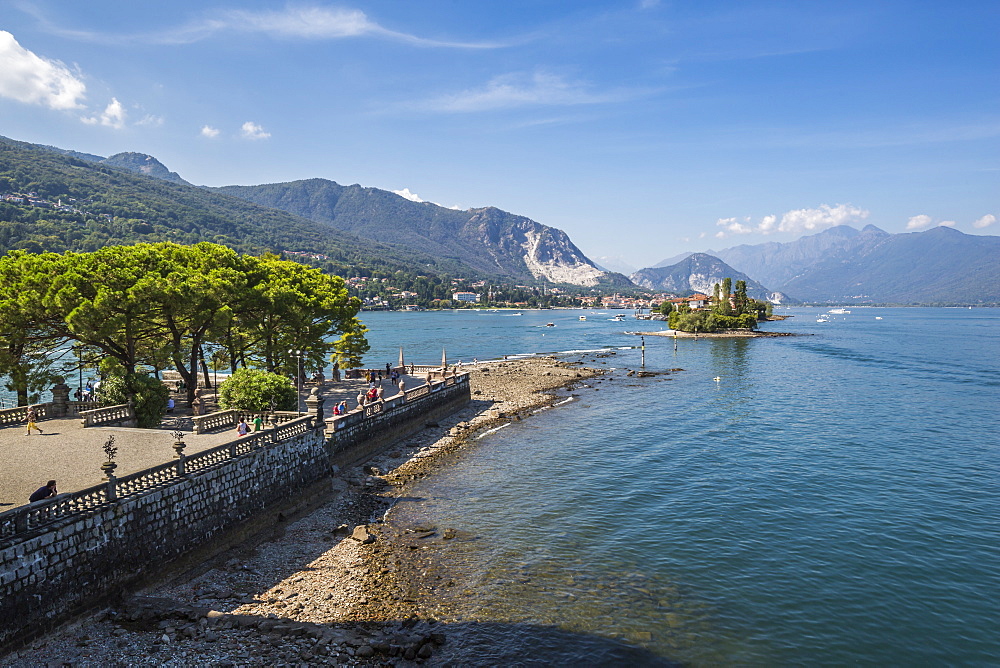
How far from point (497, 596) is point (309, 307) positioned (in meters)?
27.6

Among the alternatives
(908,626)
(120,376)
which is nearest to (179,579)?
(120,376)

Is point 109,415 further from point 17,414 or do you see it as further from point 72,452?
point 72,452

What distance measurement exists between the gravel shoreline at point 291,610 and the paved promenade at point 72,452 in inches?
160

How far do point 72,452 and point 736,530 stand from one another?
2573 centimetres

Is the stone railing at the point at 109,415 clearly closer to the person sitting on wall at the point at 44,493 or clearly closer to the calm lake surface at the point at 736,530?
the person sitting on wall at the point at 44,493

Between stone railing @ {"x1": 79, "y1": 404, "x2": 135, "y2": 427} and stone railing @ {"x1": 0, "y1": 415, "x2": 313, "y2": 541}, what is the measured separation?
8.14 m

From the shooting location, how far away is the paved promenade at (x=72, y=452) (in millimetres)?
17031

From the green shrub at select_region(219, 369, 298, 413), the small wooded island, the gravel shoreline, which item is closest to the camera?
the gravel shoreline

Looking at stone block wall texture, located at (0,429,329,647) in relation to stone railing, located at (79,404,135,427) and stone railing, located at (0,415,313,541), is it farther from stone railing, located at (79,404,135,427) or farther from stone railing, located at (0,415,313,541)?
stone railing, located at (79,404,135,427)

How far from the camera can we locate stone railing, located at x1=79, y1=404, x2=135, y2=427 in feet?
79.7

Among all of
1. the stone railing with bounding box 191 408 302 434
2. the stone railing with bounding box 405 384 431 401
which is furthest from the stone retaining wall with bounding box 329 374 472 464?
the stone railing with bounding box 191 408 302 434

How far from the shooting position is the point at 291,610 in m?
16.6

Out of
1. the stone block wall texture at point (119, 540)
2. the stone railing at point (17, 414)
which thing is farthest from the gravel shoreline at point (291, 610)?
the stone railing at point (17, 414)

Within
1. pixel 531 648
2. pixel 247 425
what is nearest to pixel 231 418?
pixel 247 425
